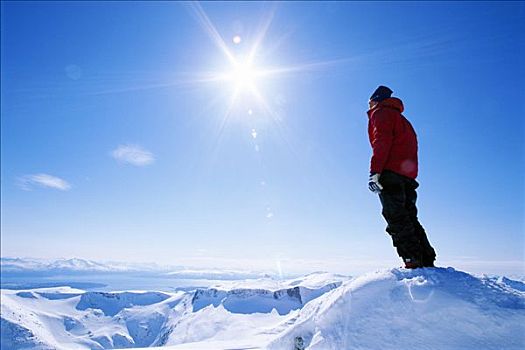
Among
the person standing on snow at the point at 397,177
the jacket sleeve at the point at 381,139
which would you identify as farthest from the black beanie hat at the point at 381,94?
the jacket sleeve at the point at 381,139

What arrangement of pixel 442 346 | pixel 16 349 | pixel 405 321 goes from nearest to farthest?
pixel 442 346 < pixel 405 321 < pixel 16 349

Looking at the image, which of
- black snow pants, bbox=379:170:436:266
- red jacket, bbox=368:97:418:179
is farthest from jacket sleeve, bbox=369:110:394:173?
black snow pants, bbox=379:170:436:266

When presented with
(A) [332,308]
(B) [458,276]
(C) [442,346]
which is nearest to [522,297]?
(B) [458,276]

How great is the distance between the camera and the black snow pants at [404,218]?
17.3 feet

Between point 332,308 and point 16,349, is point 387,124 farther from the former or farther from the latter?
point 16,349

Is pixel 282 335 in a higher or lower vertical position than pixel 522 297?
lower

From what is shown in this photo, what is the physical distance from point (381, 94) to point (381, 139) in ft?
3.14

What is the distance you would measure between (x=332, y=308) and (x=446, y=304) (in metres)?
1.37

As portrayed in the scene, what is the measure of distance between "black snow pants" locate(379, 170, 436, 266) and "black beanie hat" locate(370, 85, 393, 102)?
4.39 ft

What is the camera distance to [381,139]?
5.43 m

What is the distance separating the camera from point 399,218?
17.8ft

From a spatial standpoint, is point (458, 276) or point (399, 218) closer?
point (458, 276)

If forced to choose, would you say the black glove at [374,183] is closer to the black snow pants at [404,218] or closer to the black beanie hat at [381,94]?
the black snow pants at [404,218]

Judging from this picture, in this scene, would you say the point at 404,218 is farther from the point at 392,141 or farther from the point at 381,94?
the point at 381,94
